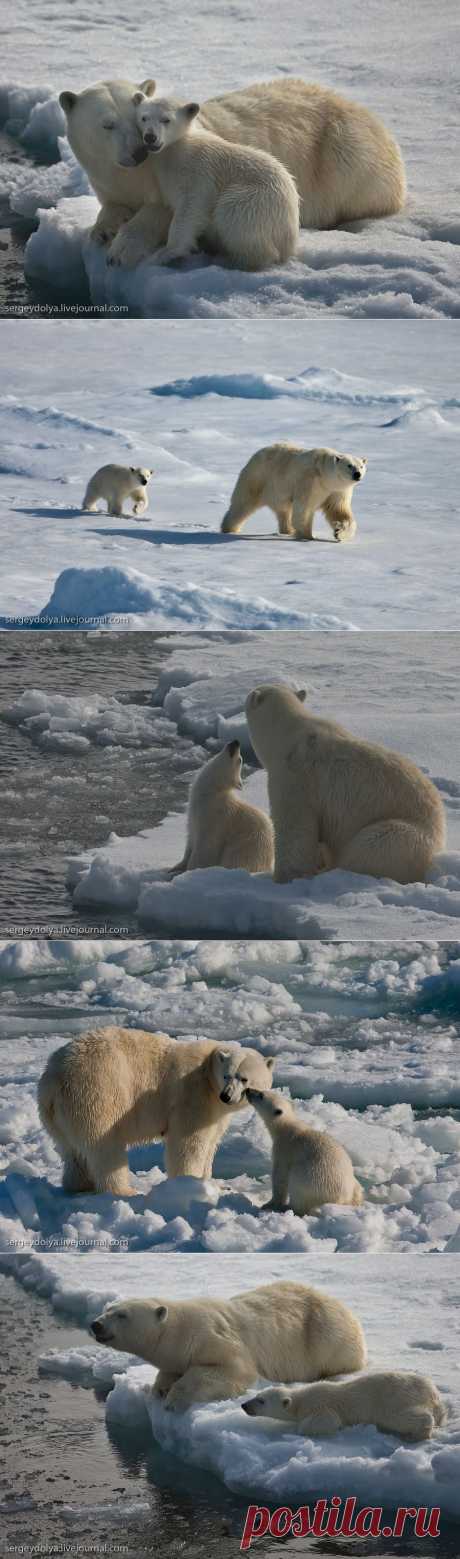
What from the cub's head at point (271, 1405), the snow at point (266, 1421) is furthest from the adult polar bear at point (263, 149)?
the cub's head at point (271, 1405)

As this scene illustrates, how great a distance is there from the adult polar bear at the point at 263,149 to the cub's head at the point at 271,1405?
8.31 feet

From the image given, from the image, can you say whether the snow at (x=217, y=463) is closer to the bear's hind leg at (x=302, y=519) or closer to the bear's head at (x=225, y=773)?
the bear's hind leg at (x=302, y=519)

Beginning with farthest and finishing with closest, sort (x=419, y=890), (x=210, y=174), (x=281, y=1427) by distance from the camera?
(x=210, y=174)
(x=419, y=890)
(x=281, y=1427)

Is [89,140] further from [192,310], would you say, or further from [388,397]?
[388,397]

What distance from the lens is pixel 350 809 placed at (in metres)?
4.64

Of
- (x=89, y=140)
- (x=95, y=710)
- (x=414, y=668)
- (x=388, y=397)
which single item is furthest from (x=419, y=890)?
(x=89, y=140)

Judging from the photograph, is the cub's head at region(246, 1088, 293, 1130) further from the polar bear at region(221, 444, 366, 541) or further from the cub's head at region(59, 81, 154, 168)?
the cub's head at region(59, 81, 154, 168)

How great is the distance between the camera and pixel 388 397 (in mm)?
5586

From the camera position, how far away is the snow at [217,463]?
5.09 metres

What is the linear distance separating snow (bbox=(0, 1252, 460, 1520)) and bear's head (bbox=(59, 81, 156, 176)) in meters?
2.45

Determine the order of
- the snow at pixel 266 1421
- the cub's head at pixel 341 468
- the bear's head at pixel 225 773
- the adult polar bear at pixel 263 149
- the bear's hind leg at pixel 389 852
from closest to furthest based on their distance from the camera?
the snow at pixel 266 1421, the bear's hind leg at pixel 389 852, the bear's head at pixel 225 773, the cub's head at pixel 341 468, the adult polar bear at pixel 263 149

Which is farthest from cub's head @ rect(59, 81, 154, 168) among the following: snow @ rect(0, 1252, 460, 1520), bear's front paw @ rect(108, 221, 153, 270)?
snow @ rect(0, 1252, 460, 1520)

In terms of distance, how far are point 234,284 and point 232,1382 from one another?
2.44 m

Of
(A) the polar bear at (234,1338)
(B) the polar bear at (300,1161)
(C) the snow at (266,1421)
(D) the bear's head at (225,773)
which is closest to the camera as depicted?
(C) the snow at (266,1421)
